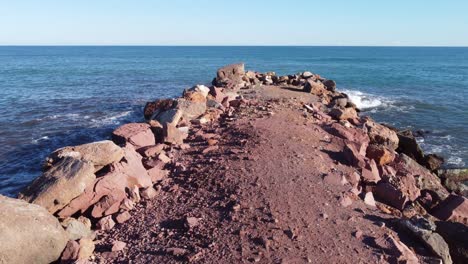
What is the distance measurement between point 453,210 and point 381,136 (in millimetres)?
6445

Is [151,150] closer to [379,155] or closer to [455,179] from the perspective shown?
[379,155]

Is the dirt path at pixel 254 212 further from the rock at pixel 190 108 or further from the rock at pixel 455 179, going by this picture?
the rock at pixel 455 179

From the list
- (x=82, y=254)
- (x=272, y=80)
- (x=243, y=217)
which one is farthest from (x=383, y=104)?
(x=82, y=254)

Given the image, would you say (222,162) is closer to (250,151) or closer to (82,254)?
(250,151)

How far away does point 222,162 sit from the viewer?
11227 millimetres

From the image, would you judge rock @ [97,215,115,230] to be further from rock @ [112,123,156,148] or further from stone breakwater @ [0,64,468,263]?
rock @ [112,123,156,148]

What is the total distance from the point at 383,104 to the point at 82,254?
1106 inches

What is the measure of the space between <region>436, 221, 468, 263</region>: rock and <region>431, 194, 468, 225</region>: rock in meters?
1.34

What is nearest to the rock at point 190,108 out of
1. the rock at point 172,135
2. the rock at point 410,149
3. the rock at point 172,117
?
the rock at point 172,117

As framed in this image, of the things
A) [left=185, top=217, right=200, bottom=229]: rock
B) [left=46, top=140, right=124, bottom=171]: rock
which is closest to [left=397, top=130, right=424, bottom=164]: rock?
[left=185, top=217, right=200, bottom=229]: rock

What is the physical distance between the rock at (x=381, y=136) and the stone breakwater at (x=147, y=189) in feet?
0.13

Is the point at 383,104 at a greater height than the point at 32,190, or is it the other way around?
the point at 32,190

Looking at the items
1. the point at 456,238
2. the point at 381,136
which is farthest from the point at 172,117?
the point at 456,238

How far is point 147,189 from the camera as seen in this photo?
9992 mm
